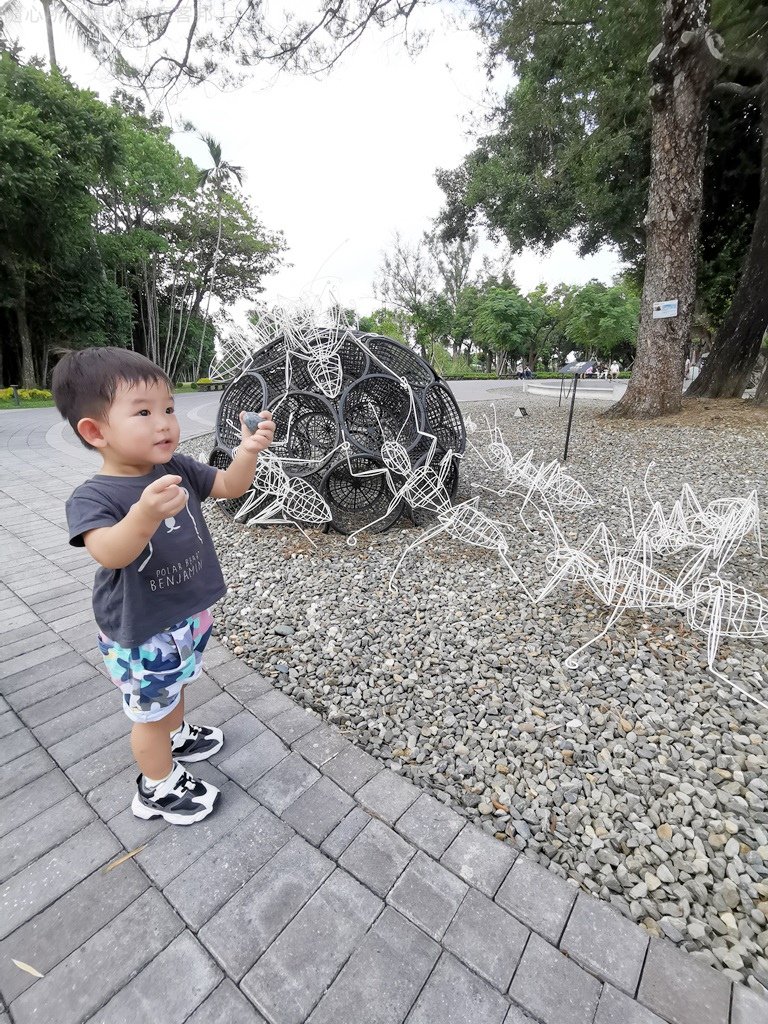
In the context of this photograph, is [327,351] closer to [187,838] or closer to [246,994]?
[187,838]

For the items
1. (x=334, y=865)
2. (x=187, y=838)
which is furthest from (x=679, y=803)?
(x=187, y=838)

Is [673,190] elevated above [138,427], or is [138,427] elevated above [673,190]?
[673,190]

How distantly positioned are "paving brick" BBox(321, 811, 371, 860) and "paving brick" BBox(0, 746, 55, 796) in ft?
3.63

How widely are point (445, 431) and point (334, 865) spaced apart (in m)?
3.72

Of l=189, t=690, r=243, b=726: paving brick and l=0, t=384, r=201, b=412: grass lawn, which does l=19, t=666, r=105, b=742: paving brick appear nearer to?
l=189, t=690, r=243, b=726: paving brick

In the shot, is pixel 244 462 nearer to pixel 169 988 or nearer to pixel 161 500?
pixel 161 500

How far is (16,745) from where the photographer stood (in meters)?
1.83

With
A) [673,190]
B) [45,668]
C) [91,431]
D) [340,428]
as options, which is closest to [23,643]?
[45,668]

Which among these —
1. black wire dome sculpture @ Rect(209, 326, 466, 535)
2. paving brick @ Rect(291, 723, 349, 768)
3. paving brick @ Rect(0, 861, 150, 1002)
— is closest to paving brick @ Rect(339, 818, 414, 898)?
paving brick @ Rect(291, 723, 349, 768)

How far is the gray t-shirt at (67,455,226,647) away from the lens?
47.8 inches

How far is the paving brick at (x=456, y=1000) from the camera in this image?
107 cm

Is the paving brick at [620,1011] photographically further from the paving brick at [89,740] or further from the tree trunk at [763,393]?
the tree trunk at [763,393]

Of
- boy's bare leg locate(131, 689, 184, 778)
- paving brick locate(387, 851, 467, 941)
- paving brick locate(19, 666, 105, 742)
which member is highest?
boy's bare leg locate(131, 689, 184, 778)

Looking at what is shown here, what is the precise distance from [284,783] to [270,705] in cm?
44
